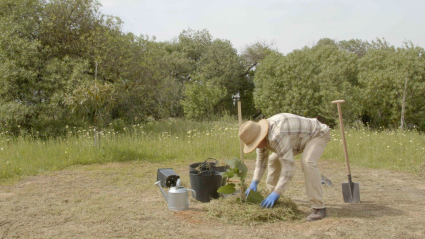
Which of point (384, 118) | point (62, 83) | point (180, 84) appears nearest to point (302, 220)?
point (62, 83)

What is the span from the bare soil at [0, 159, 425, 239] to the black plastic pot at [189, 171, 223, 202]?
148mm

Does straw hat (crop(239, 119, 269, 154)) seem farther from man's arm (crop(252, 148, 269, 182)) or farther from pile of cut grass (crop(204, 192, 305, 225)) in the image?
pile of cut grass (crop(204, 192, 305, 225))

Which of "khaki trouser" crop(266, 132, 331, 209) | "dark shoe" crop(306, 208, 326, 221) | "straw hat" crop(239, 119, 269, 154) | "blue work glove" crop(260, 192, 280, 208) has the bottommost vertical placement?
"dark shoe" crop(306, 208, 326, 221)

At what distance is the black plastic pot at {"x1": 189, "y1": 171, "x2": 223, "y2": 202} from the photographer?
14.9 feet

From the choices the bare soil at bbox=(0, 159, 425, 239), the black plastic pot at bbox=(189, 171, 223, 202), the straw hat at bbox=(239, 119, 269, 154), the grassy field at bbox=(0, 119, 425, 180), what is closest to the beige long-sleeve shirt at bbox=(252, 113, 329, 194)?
the straw hat at bbox=(239, 119, 269, 154)

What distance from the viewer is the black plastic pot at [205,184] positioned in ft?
14.9

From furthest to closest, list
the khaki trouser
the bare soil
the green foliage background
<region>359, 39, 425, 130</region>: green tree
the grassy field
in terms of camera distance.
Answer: <region>359, 39, 425, 130</region>: green tree, the green foliage background, the grassy field, the khaki trouser, the bare soil

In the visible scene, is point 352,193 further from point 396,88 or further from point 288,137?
point 396,88

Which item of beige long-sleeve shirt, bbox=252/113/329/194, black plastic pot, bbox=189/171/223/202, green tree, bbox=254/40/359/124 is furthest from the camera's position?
green tree, bbox=254/40/359/124

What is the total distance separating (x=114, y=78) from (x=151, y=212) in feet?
27.4

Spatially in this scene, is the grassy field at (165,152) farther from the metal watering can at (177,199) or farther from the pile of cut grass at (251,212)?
the pile of cut grass at (251,212)

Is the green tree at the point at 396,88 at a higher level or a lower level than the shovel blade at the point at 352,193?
higher

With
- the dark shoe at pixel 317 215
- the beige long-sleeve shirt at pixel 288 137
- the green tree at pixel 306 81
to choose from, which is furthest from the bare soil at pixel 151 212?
the green tree at pixel 306 81

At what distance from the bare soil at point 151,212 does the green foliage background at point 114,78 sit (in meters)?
2.79
